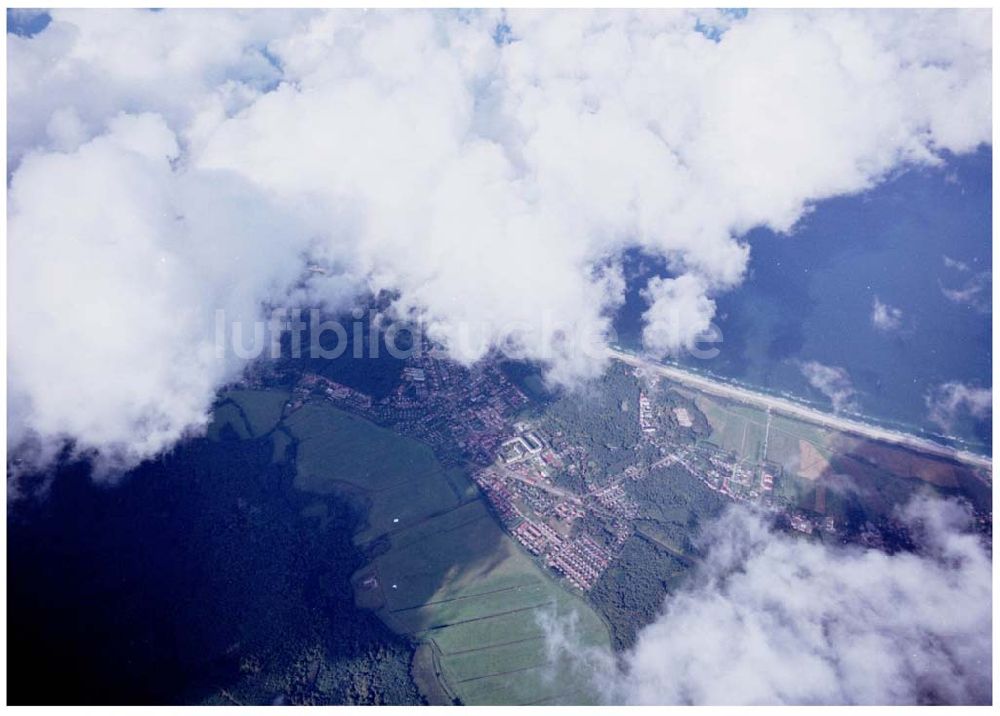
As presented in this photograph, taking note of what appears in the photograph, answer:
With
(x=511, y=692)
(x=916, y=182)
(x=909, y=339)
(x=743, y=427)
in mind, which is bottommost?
(x=511, y=692)

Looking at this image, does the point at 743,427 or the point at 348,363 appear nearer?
the point at 743,427

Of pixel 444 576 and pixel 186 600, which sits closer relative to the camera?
pixel 186 600

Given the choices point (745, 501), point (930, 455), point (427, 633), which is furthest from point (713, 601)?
point (930, 455)

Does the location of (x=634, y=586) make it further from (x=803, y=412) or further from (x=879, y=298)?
(x=879, y=298)

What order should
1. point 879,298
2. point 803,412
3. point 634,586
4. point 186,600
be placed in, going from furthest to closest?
1. point 879,298
2. point 803,412
3. point 634,586
4. point 186,600

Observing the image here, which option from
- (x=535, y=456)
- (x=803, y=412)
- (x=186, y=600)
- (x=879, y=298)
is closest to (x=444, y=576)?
(x=535, y=456)

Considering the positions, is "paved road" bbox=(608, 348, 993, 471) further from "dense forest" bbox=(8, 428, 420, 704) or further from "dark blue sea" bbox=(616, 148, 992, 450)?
"dense forest" bbox=(8, 428, 420, 704)

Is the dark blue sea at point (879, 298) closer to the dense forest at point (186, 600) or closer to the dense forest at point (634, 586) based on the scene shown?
the dense forest at point (634, 586)

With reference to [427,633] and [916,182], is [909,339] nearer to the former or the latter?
[916,182]
